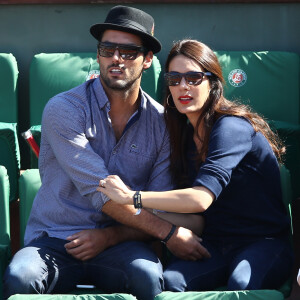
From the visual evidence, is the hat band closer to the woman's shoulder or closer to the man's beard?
the man's beard

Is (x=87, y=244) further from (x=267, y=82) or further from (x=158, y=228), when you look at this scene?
(x=267, y=82)

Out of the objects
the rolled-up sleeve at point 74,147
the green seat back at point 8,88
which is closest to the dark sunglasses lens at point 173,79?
the rolled-up sleeve at point 74,147

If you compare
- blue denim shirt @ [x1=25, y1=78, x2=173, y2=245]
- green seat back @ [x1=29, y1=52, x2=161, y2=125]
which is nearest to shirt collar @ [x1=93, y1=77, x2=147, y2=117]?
blue denim shirt @ [x1=25, y1=78, x2=173, y2=245]

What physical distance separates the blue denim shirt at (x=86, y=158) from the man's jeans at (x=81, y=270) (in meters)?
0.12

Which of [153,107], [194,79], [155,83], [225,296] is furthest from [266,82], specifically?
[225,296]

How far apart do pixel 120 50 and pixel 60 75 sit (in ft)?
4.00

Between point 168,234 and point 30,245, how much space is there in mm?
581

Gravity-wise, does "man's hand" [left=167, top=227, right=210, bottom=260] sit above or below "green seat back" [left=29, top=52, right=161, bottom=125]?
below

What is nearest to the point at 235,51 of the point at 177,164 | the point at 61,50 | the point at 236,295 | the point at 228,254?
the point at 61,50

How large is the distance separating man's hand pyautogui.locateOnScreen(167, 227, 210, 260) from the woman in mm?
27

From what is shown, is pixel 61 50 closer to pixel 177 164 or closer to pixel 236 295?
pixel 177 164

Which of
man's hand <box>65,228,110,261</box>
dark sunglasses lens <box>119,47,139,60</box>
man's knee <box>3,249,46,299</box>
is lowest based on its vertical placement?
man's knee <box>3,249,46,299</box>

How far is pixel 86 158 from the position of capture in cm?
289

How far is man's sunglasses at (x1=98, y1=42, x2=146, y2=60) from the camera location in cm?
302
